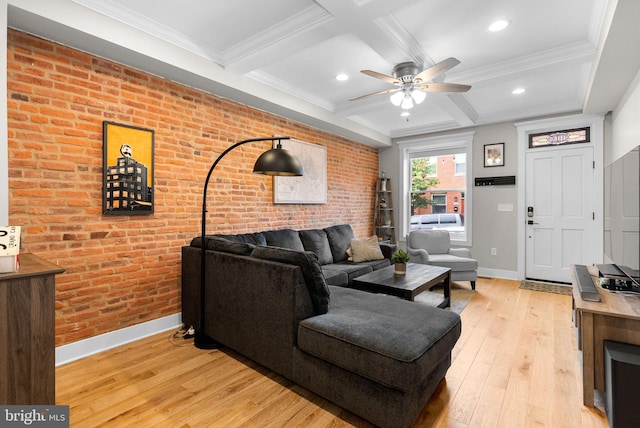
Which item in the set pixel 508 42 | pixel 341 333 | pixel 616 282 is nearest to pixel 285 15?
pixel 508 42

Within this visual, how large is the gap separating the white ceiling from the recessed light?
0.05 m

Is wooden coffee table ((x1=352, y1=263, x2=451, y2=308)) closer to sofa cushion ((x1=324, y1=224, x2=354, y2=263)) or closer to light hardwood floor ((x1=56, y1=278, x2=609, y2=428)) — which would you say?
light hardwood floor ((x1=56, y1=278, x2=609, y2=428))

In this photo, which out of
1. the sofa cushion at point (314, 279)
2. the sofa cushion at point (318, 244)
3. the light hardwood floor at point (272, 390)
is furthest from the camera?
the sofa cushion at point (318, 244)

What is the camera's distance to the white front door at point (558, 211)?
460 centimetres

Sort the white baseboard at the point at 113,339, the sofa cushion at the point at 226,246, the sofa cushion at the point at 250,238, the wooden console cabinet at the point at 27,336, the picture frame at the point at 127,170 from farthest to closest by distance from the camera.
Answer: the sofa cushion at the point at 250,238, the picture frame at the point at 127,170, the sofa cushion at the point at 226,246, the white baseboard at the point at 113,339, the wooden console cabinet at the point at 27,336

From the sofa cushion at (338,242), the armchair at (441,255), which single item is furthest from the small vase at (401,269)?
the sofa cushion at (338,242)

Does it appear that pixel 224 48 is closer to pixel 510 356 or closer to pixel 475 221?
pixel 510 356

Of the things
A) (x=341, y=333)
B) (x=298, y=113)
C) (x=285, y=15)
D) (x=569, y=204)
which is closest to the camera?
(x=341, y=333)

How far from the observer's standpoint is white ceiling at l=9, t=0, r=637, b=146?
233 cm

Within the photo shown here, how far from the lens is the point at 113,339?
8.84 ft

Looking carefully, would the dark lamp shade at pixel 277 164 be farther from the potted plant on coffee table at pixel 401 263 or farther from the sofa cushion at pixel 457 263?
the sofa cushion at pixel 457 263

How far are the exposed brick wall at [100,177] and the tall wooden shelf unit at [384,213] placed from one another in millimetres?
3143

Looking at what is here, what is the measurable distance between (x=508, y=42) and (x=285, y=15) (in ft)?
6.79

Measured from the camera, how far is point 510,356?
2537mm
